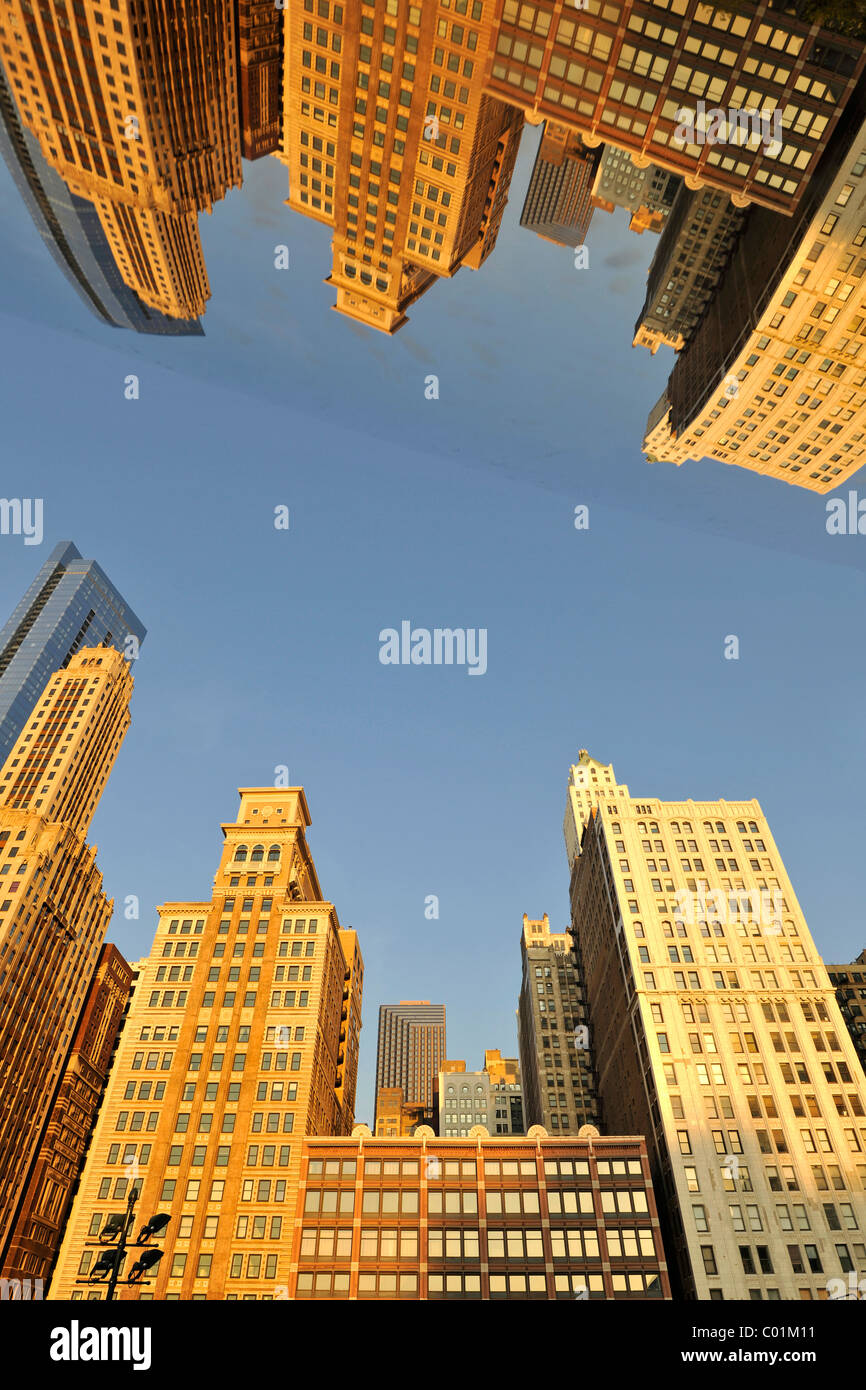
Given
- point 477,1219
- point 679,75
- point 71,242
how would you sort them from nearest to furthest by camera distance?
point 71,242
point 679,75
point 477,1219

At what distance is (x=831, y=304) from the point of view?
87125 mm

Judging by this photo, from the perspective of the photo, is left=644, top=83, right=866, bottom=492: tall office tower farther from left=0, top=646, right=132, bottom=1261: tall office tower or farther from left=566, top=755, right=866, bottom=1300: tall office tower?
left=0, top=646, right=132, bottom=1261: tall office tower

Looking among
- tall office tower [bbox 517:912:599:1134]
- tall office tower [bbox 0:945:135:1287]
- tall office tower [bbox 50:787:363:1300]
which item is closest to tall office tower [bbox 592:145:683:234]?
tall office tower [bbox 50:787:363:1300]

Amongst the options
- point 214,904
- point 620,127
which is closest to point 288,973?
point 214,904

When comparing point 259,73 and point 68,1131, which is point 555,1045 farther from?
point 259,73

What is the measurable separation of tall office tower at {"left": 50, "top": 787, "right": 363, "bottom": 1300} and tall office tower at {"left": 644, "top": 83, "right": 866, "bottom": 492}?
6674cm

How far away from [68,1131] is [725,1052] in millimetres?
110028

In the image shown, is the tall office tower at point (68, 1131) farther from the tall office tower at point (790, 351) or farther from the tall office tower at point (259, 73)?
the tall office tower at point (259, 73)

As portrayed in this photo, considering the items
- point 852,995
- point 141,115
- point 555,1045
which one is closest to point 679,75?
point 141,115

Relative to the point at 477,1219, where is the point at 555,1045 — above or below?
above

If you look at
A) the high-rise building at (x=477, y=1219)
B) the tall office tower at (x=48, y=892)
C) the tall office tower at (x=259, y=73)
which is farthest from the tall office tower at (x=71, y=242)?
the tall office tower at (x=48, y=892)

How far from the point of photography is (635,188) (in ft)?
435

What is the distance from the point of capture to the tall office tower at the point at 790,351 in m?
76.9
